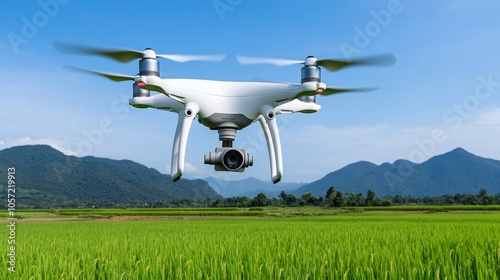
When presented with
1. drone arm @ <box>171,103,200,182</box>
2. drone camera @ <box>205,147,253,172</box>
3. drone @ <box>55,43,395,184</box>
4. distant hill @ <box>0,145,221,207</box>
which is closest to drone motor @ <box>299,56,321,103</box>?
drone @ <box>55,43,395,184</box>

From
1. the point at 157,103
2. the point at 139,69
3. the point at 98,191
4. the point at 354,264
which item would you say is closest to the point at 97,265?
the point at 157,103

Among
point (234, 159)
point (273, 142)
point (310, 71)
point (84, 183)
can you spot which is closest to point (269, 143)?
point (273, 142)

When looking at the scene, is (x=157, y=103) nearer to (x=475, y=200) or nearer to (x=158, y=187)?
(x=475, y=200)

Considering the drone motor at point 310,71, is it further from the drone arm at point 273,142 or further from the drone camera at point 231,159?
the drone camera at point 231,159

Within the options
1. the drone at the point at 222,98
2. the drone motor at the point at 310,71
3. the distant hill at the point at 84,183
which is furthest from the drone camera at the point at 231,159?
the distant hill at the point at 84,183

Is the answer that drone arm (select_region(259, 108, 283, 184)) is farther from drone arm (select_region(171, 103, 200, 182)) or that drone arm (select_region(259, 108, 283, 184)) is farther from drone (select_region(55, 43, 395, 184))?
drone arm (select_region(171, 103, 200, 182))

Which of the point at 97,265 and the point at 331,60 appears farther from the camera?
the point at 97,265
